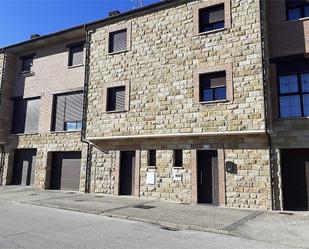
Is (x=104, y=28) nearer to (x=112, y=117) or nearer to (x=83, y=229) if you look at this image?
(x=112, y=117)

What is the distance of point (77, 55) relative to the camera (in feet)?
61.4

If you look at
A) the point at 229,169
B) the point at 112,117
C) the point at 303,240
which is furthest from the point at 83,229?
the point at 112,117

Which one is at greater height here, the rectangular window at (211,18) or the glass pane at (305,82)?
the rectangular window at (211,18)

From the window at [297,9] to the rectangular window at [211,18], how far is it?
2788 millimetres

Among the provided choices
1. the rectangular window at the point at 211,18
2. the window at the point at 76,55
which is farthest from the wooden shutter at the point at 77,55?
the rectangular window at the point at 211,18

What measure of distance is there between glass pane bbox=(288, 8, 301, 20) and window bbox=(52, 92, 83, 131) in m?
11.5

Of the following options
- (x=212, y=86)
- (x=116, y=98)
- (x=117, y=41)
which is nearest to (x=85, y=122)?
(x=116, y=98)

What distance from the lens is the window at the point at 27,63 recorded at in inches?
820

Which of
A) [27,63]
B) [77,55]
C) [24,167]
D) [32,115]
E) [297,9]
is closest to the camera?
[297,9]

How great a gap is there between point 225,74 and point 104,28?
7748mm

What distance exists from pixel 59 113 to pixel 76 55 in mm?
3697

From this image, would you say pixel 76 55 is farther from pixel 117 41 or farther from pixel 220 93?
pixel 220 93

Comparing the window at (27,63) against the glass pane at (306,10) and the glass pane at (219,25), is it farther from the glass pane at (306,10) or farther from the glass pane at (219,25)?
the glass pane at (306,10)

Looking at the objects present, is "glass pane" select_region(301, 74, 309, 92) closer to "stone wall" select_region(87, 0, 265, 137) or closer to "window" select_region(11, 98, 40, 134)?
"stone wall" select_region(87, 0, 265, 137)
